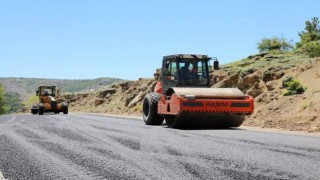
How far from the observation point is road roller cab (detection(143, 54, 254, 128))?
50.7 feet

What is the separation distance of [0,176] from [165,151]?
358 centimetres

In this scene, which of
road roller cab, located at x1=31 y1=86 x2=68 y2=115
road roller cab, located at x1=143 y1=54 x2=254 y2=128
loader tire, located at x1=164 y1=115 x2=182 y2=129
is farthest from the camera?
road roller cab, located at x1=31 y1=86 x2=68 y2=115

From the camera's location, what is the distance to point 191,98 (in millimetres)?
15312

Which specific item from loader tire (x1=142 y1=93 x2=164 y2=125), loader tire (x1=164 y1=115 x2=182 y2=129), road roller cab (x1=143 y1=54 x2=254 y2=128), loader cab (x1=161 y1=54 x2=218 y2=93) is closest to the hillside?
road roller cab (x1=143 y1=54 x2=254 y2=128)

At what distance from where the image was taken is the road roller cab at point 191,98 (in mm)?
15461

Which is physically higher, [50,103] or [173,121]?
[50,103]

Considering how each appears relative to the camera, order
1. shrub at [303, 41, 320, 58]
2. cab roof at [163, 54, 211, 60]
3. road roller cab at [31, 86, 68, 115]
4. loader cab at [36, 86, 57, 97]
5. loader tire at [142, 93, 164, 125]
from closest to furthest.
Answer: cab roof at [163, 54, 211, 60] → loader tire at [142, 93, 164, 125] → shrub at [303, 41, 320, 58] → road roller cab at [31, 86, 68, 115] → loader cab at [36, 86, 57, 97]

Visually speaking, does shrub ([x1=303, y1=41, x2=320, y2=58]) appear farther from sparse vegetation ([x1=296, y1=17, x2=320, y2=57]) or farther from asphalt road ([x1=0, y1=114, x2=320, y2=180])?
asphalt road ([x1=0, y1=114, x2=320, y2=180])

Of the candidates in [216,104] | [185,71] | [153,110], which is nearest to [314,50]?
[185,71]

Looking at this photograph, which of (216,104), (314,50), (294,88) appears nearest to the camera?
(216,104)

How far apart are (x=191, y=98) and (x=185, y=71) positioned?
2.15m

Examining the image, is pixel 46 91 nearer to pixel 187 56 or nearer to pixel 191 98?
pixel 187 56

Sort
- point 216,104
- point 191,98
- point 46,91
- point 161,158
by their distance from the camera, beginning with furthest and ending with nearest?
point 46,91 → point 216,104 → point 191,98 → point 161,158

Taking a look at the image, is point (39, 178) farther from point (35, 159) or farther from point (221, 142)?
point (221, 142)
